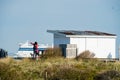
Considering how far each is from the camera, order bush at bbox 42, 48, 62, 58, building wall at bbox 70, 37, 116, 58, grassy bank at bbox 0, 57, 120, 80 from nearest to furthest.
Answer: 1. grassy bank at bbox 0, 57, 120, 80
2. bush at bbox 42, 48, 62, 58
3. building wall at bbox 70, 37, 116, 58

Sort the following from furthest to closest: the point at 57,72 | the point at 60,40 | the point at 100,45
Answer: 1. the point at 60,40
2. the point at 100,45
3. the point at 57,72

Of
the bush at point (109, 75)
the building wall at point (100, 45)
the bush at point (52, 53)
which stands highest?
the building wall at point (100, 45)

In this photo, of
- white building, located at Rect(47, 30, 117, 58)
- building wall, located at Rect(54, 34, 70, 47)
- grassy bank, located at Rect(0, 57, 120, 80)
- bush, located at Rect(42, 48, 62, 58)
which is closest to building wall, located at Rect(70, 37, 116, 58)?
white building, located at Rect(47, 30, 117, 58)

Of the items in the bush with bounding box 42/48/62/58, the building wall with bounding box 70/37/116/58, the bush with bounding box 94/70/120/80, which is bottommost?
the bush with bounding box 94/70/120/80

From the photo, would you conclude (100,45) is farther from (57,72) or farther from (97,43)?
(57,72)

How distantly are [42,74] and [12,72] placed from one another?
177 cm

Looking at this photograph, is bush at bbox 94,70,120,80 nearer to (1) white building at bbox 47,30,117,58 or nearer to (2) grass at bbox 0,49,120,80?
(2) grass at bbox 0,49,120,80

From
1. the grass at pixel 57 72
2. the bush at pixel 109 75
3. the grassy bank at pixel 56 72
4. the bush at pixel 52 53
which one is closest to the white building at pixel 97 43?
the bush at pixel 52 53

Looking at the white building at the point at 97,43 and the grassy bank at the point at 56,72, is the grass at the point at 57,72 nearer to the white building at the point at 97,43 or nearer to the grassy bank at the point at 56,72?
the grassy bank at the point at 56,72

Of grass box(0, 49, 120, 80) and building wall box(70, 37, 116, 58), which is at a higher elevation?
building wall box(70, 37, 116, 58)

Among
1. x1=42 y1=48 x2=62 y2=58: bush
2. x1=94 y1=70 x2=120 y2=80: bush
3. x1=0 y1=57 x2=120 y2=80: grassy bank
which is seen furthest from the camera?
x1=42 y1=48 x2=62 y2=58: bush

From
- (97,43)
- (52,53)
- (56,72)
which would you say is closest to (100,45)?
(97,43)

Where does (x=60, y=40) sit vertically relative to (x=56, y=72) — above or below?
above

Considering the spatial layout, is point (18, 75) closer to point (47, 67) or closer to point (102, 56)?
point (47, 67)
